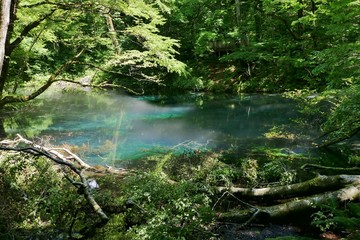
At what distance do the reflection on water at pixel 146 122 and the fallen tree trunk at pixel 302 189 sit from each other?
4.64 m

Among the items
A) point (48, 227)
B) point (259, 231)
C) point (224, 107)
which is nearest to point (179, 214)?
point (259, 231)

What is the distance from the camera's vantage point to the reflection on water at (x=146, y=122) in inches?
459

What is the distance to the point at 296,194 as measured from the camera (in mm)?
6242

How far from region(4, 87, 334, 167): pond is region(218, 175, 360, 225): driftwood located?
13.8 feet

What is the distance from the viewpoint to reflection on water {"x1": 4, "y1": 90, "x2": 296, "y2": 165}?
38.2 ft

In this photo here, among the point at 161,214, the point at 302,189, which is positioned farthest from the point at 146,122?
the point at 161,214

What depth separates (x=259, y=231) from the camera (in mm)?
5312

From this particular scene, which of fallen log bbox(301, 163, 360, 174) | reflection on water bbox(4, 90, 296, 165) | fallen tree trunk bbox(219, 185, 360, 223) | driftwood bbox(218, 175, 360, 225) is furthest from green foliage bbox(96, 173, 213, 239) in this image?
reflection on water bbox(4, 90, 296, 165)

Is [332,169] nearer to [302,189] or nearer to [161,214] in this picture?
[302,189]

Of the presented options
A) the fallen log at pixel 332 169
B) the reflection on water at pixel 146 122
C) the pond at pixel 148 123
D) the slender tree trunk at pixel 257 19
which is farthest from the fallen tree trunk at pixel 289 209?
the slender tree trunk at pixel 257 19

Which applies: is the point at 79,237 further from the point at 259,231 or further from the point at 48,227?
the point at 259,231

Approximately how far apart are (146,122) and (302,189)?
32.3ft

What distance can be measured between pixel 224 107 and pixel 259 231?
12.7m

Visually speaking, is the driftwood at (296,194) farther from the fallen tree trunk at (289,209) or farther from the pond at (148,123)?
the pond at (148,123)
